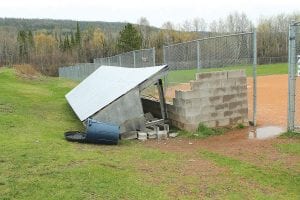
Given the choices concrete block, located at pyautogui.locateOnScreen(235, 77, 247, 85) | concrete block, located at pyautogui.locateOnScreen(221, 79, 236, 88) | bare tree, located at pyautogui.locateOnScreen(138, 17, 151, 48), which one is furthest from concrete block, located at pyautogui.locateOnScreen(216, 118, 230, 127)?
bare tree, located at pyautogui.locateOnScreen(138, 17, 151, 48)

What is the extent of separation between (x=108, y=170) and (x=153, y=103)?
19.7 feet

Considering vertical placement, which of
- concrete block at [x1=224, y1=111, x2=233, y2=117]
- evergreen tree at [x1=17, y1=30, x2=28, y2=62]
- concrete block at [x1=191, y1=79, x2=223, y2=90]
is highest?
evergreen tree at [x1=17, y1=30, x2=28, y2=62]

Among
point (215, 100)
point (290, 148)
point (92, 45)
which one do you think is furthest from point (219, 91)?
point (92, 45)

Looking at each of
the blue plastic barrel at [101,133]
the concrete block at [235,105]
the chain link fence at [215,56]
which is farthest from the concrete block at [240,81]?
the blue plastic barrel at [101,133]

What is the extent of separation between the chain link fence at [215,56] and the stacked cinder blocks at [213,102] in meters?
0.36

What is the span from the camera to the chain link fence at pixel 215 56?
11388mm

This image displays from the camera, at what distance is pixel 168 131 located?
10.6m

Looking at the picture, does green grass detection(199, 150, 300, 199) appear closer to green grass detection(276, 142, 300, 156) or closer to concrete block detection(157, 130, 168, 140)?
green grass detection(276, 142, 300, 156)

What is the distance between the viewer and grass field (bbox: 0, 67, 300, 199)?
5680 millimetres

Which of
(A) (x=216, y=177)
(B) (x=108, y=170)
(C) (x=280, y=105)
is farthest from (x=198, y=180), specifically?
(C) (x=280, y=105)

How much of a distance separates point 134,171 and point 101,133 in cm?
239

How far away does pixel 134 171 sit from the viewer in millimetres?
6746

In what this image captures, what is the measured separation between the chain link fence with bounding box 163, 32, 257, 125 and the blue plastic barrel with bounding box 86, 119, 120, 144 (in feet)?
11.5

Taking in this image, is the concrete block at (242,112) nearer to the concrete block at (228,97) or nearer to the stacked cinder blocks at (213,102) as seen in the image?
the stacked cinder blocks at (213,102)
